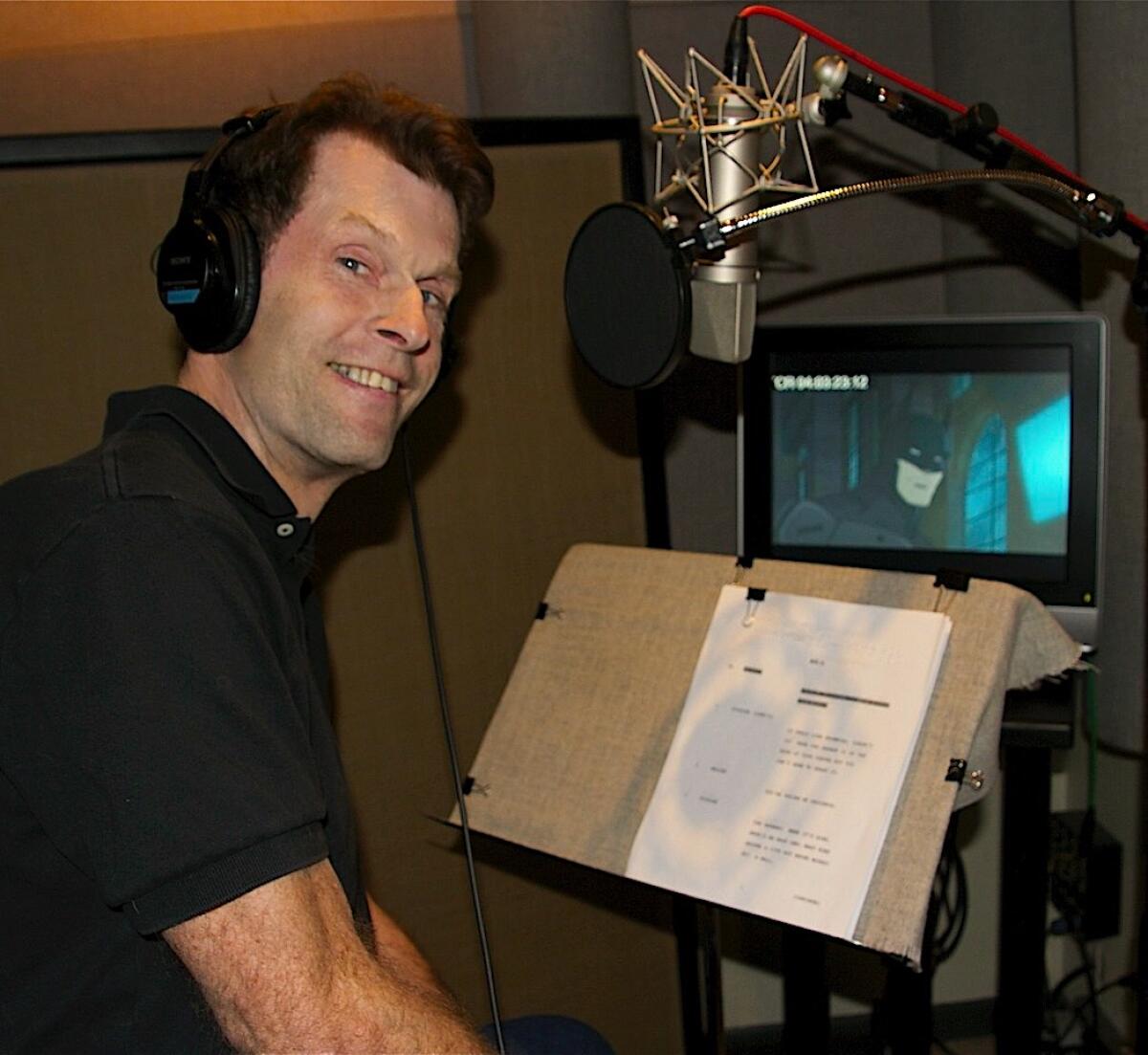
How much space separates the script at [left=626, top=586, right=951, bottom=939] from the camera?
1.17 meters

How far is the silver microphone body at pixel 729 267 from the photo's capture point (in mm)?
1167

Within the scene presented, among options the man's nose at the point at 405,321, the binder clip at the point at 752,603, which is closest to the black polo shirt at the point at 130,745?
the man's nose at the point at 405,321

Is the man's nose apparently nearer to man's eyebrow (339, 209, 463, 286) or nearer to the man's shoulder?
man's eyebrow (339, 209, 463, 286)

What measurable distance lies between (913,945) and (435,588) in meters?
0.93

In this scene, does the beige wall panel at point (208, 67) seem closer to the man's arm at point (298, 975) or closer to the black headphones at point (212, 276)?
the black headphones at point (212, 276)

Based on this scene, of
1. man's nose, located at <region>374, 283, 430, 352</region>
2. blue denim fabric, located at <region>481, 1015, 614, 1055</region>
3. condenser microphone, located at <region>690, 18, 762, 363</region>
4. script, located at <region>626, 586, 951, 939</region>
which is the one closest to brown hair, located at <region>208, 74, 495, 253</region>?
man's nose, located at <region>374, 283, 430, 352</region>

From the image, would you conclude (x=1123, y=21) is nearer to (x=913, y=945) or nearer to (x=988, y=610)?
(x=988, y=610)

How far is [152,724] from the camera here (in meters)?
0.84

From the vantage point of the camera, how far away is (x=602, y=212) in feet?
3.74

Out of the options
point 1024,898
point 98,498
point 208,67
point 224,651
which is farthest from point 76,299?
point 1024,898

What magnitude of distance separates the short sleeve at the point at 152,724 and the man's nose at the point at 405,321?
391 millimetres

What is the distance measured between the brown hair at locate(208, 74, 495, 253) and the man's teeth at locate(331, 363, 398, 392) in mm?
142

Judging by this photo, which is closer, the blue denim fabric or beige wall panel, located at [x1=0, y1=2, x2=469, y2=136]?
the blue denim fabric

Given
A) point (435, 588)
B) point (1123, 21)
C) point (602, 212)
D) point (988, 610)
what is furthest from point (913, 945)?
point (1123, 21)
